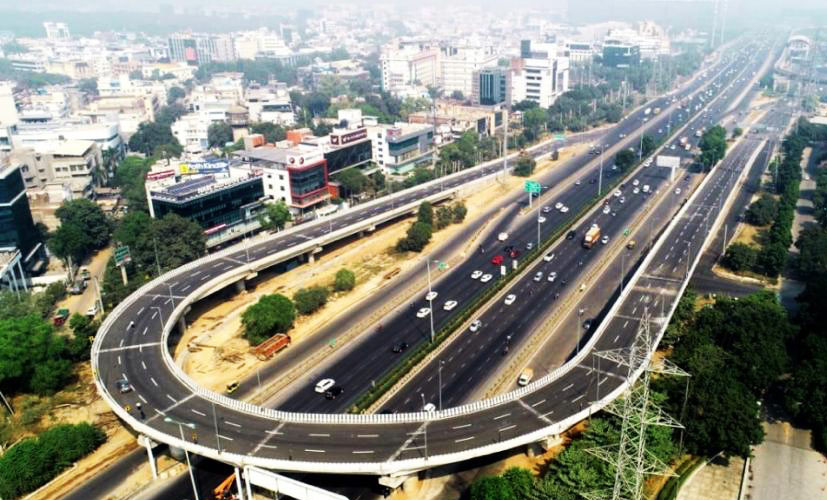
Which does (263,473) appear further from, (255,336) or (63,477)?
(255,336)

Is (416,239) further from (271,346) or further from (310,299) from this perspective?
(271,346)

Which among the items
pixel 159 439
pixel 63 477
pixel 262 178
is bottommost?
pixel 63 477

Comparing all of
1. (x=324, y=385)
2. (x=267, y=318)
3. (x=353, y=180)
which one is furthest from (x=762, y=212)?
(x=267, y=318)

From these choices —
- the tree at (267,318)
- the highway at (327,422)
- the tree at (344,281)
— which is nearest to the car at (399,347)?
the tree at (267,318)

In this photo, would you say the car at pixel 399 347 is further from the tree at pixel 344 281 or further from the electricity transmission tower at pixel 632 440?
the electricity transmission tower at pixel 632 440

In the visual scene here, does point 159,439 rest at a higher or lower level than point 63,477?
higher

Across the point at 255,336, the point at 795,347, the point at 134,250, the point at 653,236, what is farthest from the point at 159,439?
the point at 653,236

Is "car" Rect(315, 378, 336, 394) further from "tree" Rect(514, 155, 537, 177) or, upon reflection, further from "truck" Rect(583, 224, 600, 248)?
"tree" Rect(514, 155, 537, 177)

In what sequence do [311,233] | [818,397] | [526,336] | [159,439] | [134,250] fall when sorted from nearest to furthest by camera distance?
1. [159,439]
2. [818,397]
3. [526,336]
4. [134,250]
5. [311,233]
